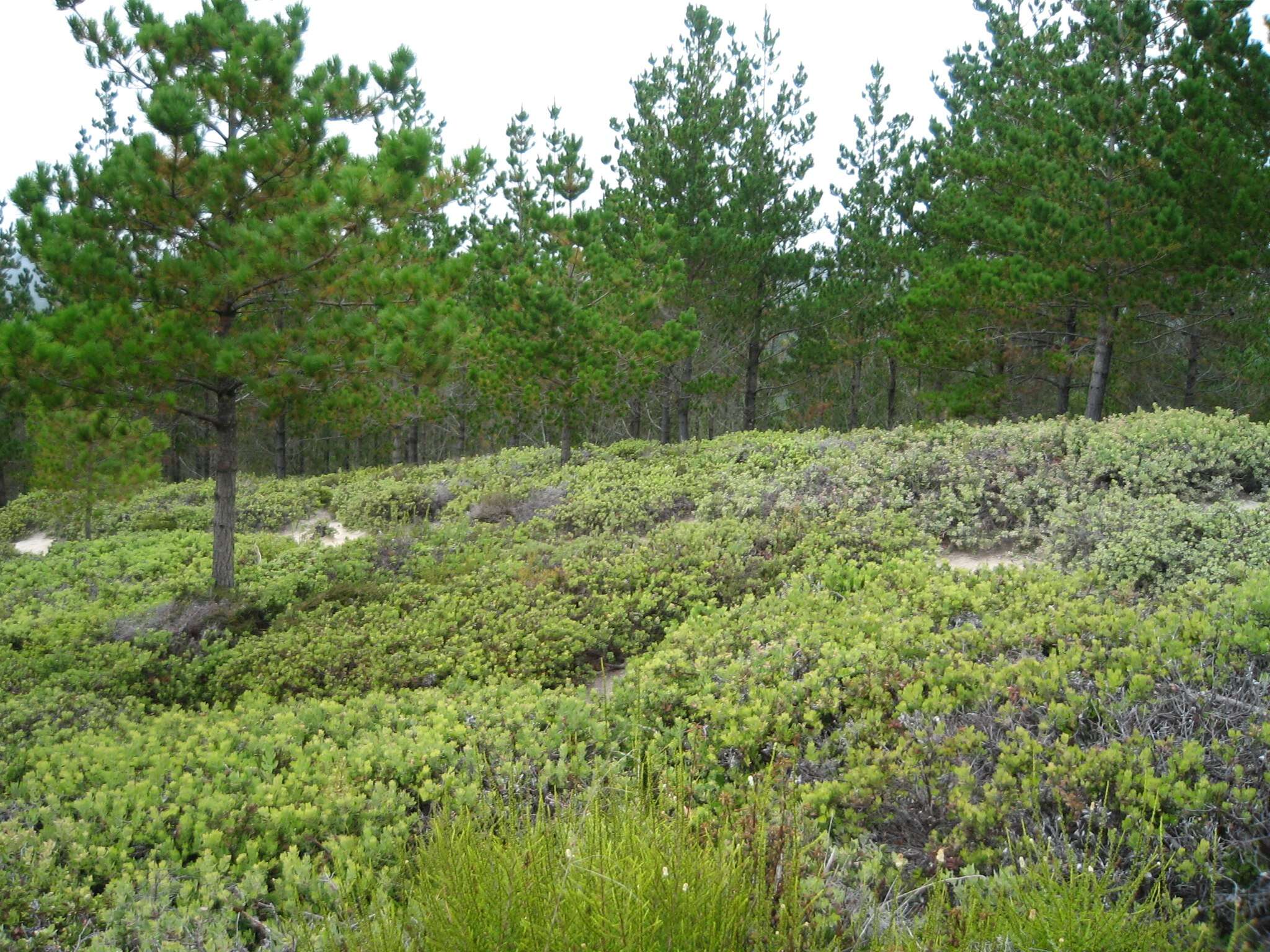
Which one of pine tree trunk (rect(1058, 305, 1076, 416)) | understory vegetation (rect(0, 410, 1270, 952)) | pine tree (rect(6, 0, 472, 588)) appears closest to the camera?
understory vegetation (rect(0, 410, 1270, 952))

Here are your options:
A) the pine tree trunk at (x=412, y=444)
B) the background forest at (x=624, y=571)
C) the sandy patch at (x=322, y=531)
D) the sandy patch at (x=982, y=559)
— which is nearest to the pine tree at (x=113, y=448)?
the background forest at (x=624, y=571)

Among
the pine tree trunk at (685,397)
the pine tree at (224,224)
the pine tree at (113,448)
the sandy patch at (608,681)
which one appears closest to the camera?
the sandy patch at (608,681)

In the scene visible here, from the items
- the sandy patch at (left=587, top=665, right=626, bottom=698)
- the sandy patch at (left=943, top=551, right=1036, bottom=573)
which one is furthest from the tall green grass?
the sandy patch at (left=943, top=551, right=1036, bottom=573)

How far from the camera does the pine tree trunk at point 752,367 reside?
20.8 m

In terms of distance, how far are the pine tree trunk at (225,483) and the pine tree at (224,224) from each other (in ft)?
1.23

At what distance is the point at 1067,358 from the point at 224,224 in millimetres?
14943

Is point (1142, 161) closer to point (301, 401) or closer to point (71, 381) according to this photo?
point (301, 401)

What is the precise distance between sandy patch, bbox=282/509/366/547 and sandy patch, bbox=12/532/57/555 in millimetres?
5599

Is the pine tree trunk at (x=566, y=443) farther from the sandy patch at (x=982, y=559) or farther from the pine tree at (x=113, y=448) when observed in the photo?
the sandy patch at (x=982, y=559)

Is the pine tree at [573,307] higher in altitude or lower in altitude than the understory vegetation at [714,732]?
higher

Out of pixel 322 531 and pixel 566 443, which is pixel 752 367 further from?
pixel 322 531

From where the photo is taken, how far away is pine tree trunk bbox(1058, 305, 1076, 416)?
15.8m

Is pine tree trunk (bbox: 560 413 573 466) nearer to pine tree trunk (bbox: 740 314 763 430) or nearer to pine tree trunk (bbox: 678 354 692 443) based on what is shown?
pine tree trunk (bbox: 678 354 692 443)

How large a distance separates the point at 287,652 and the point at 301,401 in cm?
270
